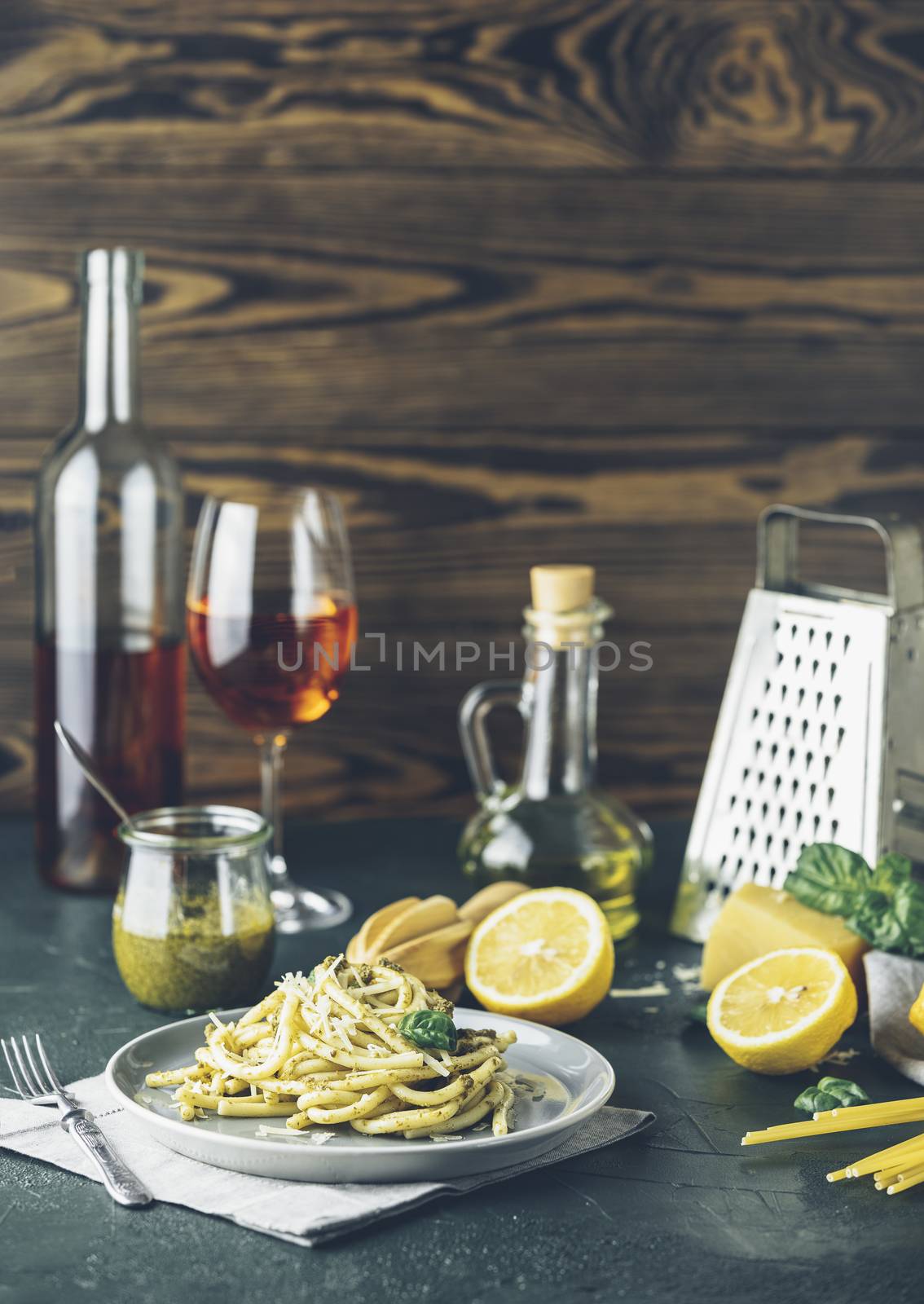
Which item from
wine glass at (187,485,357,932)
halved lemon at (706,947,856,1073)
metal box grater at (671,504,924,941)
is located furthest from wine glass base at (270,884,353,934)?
halved lemon at (706,947,856,1073)

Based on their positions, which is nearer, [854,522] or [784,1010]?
[784,1010]

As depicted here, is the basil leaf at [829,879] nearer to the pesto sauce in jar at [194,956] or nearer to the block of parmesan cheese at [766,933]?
the block of parmesan cheese at [766,933]

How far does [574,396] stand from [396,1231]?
106cm

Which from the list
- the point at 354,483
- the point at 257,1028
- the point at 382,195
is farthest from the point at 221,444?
the point at 257,1028

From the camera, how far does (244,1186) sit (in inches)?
31.3

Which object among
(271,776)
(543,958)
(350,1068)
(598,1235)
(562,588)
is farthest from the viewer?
(271,776)

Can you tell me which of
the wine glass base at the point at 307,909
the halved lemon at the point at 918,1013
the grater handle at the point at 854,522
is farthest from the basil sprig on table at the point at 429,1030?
the grater handle at the point at 854,522

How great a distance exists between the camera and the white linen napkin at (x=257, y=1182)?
76 cm

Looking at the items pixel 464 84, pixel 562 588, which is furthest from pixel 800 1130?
pixel 464 84

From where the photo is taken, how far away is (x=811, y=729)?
1270 millimetres

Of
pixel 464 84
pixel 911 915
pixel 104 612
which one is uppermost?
pixel 464 84

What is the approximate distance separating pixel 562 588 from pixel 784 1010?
1.46 feet

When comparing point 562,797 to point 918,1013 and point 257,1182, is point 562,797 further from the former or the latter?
point 257,1182

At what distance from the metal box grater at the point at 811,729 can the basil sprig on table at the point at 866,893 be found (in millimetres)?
83
